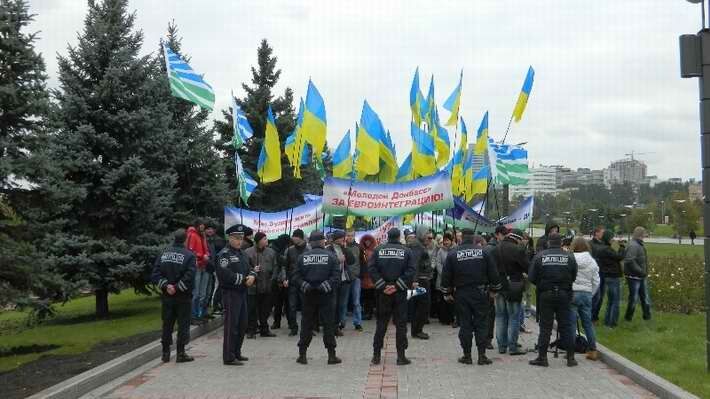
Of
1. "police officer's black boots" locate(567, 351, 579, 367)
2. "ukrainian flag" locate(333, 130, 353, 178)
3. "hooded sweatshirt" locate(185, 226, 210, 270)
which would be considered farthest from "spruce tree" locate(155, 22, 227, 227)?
"police officer's black boots" locate(567, 351, 579, 367)

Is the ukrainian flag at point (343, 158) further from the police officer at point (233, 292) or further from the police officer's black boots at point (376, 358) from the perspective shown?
the police officer's black boots at point (376, 358)

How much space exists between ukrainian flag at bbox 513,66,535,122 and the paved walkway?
23.9 feet

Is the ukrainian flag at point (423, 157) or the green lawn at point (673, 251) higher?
the ukrainian flag at point (423, 157)

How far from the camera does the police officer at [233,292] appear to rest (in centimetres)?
995

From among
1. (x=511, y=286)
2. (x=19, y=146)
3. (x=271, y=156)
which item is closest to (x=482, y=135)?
(x=271, y=156)

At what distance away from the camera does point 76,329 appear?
567 inches

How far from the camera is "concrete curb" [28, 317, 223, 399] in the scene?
25.7 ft

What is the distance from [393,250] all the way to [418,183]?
466 centimetres

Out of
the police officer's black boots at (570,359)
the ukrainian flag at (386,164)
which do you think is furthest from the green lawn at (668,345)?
the ukrainian flag at (386,164)

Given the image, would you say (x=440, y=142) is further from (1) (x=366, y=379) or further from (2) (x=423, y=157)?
(1) (x=366, y=379)

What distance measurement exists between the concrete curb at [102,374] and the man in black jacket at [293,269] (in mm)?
2618

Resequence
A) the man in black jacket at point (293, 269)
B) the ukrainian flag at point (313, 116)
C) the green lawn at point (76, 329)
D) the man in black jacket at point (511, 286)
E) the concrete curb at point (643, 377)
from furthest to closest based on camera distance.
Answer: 1. the ukrainian flag at point (313, 116)
2. the man in black jacket at point (293, 269)
3. the green lawn at point (76, 329)
4. the man in black jacket at point (511, 286)
5. the concrete curb at point (643, 377)

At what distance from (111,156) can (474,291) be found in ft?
31.5

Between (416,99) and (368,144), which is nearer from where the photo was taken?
(368,144)
